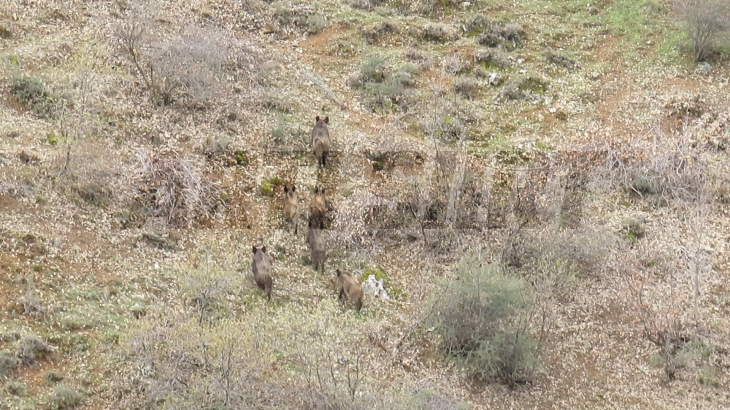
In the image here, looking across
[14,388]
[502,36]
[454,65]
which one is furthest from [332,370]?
[502,36]

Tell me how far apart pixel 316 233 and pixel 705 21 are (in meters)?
14.2

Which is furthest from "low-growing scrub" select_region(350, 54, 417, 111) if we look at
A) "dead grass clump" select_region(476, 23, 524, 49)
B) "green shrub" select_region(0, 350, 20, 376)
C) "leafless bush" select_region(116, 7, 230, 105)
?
"green shrub" select_region(0, 350, 20, 376)

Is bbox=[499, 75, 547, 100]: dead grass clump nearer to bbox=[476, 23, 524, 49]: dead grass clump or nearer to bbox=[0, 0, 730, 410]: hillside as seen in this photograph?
bbox=[0, 0, 730, 410]: hillside

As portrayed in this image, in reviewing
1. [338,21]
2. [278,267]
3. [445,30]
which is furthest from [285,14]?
[278,267]

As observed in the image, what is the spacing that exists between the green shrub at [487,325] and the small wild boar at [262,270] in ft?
10.3

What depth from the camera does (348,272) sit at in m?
17.0

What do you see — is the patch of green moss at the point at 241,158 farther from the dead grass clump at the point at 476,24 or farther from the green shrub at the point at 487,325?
the dead grass clump at the point at 476,24

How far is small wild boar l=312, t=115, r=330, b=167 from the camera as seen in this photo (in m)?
20.0

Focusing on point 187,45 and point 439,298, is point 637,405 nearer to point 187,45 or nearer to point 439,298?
point 439,298

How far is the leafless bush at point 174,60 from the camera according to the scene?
2066cm

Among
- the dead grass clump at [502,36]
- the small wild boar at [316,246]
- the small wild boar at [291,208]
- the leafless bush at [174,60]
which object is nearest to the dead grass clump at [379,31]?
the dead grass clump at [502,36]

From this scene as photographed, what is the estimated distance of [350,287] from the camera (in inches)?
647

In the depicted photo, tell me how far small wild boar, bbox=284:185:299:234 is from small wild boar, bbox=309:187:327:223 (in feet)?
1.09

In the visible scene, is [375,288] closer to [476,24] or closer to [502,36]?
[502,36]
